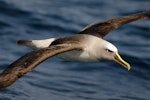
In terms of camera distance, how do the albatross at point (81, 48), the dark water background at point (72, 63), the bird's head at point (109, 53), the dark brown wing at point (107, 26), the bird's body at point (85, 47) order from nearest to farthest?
1. the albatross at point (81, 48)
2. the bird's body at point (85, 47)
3. the bird's head at point (109, 53)
4. the dark brown wing at point (107, 26)
5. the dark water background at point (72, 63)

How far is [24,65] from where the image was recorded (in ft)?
27.2

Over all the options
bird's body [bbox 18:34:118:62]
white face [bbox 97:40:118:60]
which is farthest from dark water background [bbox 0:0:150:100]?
white face [bbox 97:40:118:60]

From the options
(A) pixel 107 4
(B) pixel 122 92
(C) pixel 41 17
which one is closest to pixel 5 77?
(B) pixel 122 92

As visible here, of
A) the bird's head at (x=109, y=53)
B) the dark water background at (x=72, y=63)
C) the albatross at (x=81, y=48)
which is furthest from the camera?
the dark water background at (x=72, y=63)

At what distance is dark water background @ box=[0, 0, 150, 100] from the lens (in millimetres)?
10805

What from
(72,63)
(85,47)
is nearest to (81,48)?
(85,47)

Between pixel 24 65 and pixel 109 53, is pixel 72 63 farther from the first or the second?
pixel 24 65

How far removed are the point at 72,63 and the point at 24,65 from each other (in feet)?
13.8

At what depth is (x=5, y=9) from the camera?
603 inches

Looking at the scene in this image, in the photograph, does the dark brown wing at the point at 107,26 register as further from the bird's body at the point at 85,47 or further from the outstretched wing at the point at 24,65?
the outstretched wing at the point at 24,65

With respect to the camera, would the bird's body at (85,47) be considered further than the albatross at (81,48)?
Yes

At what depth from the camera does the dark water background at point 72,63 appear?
35.4ft

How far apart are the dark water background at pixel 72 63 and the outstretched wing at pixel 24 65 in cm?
166

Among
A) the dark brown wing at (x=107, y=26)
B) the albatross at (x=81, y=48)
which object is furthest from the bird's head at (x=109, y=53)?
the dark brown wing at (x=107, y=26)
